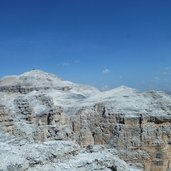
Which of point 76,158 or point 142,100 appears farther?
point 142,100

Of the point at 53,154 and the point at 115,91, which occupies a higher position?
the point at 115,91

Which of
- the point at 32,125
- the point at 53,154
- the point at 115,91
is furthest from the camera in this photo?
the point at 115,91

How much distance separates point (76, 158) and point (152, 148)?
20535 mm

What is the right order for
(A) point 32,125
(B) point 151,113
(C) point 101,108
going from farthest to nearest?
1. (C) point 101,108
2. (B) point 151,113
3. (A) point 32,125

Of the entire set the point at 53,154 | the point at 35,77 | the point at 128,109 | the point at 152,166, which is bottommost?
the point at 152,166

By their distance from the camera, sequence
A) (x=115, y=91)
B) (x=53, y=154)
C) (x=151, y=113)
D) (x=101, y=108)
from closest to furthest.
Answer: (x=53, y=154)
(x=151, y=113)
(x=101, y=108)
(x=115, y=91)

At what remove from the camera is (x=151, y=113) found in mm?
39438

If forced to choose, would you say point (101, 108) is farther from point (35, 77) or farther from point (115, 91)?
point (35, 77)

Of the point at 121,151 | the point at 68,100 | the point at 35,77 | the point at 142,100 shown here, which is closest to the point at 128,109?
the point at 142,100

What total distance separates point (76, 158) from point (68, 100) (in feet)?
117

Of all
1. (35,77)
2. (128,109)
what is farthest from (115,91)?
(35,77)

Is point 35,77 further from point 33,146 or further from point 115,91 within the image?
point 33,146

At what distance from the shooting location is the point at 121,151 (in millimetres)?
37094

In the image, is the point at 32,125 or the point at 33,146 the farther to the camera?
the point at 32,125
